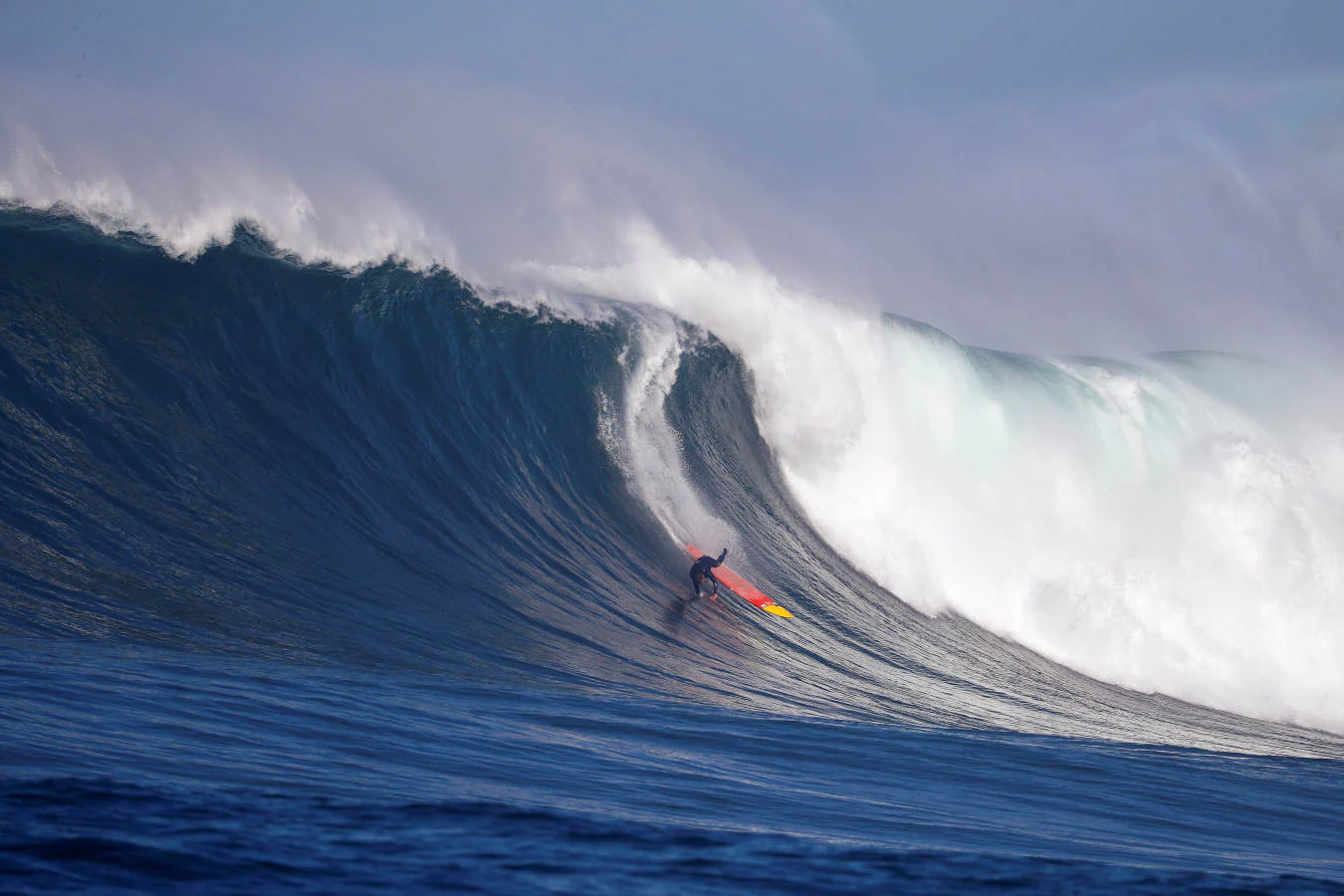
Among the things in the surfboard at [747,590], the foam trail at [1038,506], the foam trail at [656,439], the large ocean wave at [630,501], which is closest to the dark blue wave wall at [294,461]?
the large ocean wave at [630,501]

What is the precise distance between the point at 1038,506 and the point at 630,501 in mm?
7003

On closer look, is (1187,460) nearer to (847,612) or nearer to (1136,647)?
(1136,647)

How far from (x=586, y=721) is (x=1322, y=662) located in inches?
415

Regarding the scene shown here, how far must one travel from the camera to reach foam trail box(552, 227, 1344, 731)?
1234 cm

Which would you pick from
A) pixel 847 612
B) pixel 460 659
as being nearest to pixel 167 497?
pixel 460 659

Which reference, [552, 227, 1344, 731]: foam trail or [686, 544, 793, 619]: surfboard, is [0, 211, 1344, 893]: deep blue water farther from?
[552, 227, 1344, 731]: foam trail

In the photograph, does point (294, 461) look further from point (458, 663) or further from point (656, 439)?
point (656, 439)

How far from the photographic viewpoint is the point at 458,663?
22.3 feet

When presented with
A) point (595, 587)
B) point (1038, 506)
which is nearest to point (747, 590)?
point (595, 587)

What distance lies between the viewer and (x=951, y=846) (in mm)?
4051

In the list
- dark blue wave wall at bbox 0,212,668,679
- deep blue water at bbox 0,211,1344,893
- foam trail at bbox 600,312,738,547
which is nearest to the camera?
deep blue water at bbox 0,211,1344,893

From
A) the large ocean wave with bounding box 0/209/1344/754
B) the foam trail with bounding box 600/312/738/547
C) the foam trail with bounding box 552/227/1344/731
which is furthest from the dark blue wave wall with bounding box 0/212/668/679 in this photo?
the foam trail with bounding box 552/227/1344/731

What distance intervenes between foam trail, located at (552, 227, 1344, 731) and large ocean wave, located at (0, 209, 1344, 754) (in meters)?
0.05

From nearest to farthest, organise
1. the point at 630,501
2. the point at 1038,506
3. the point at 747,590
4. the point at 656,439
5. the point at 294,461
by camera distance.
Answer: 1. the point at 294,461
2. the point at 747,590
3. the point at 630,501
4. the point at 656,439
5. the point at 1038,506
